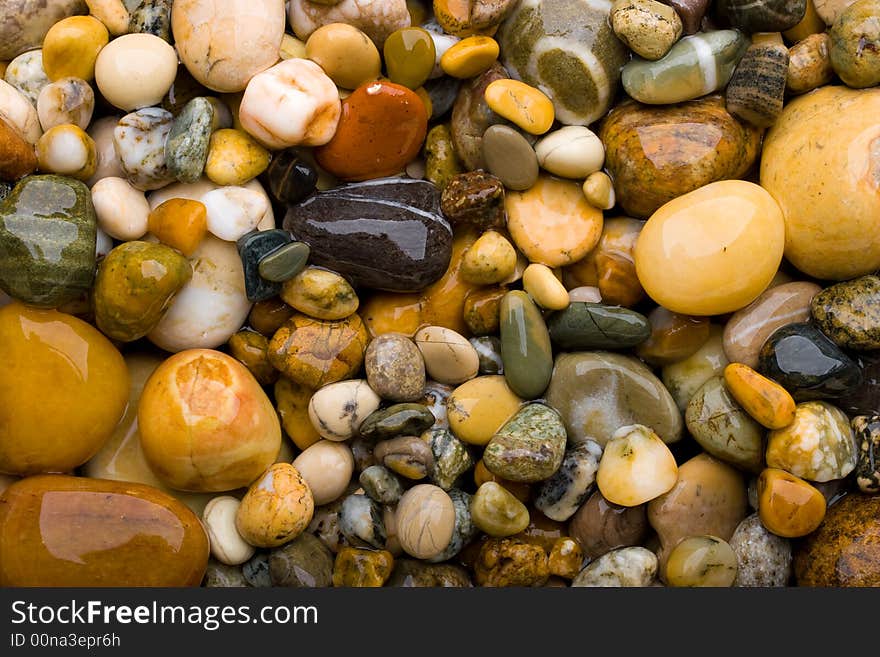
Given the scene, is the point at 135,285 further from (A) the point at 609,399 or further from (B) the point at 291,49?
(A) the point at 609,399

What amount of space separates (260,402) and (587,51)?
2.91 ft

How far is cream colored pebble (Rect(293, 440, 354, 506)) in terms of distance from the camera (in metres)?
1.62

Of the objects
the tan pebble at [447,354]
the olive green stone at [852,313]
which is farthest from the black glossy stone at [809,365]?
the tan pebble at [447,354]

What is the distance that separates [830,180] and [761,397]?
15.7 inches

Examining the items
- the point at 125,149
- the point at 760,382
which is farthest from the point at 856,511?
the point at 125,149

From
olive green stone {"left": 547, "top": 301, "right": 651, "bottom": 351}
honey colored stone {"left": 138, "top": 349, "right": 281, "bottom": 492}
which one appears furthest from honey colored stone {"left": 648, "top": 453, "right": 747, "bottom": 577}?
honey colored stone {"left": 138, "top": 349, "right": 281, "bottom": 492}

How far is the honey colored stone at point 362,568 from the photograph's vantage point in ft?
4.96

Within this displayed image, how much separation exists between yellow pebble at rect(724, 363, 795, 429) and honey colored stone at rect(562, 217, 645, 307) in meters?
0.24

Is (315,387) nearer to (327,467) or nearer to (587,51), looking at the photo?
(327,467)

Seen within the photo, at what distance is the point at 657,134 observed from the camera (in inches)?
63.1

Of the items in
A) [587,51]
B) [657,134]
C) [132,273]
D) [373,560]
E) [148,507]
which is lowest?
[373,560]

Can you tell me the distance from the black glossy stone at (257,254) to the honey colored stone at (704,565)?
0.87 metres

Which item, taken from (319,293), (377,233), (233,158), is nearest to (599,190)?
(377,233)

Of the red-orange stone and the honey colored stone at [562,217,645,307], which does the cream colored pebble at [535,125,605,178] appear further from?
the red-orange stone
